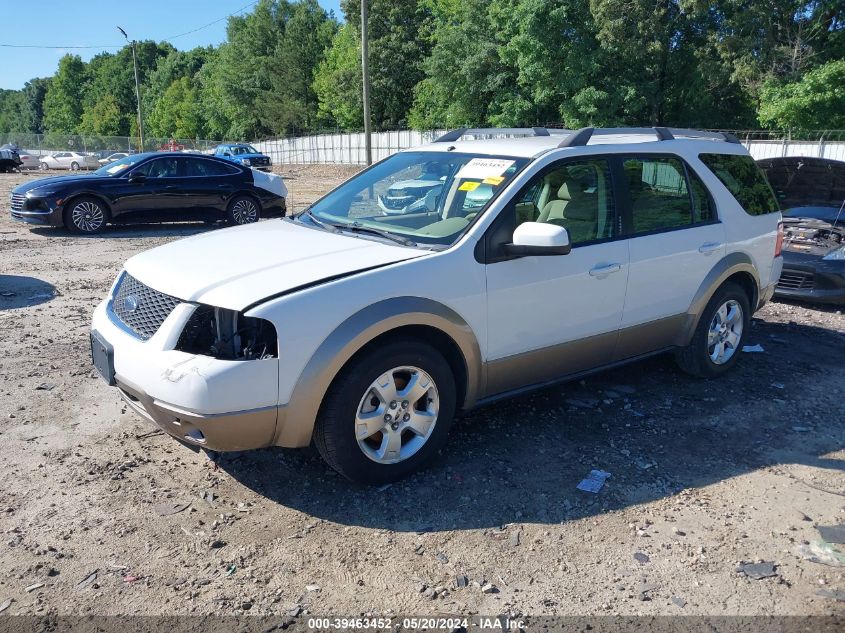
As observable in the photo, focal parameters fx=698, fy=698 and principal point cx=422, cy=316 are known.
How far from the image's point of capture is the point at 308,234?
4336mm

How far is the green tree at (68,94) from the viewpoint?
406 ft

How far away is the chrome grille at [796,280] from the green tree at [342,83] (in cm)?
5347

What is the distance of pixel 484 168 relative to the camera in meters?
4.41

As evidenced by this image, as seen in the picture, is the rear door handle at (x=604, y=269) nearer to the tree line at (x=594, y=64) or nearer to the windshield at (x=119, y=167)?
the windshield at (x=119, y=167)

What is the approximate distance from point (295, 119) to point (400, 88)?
65.8 feet

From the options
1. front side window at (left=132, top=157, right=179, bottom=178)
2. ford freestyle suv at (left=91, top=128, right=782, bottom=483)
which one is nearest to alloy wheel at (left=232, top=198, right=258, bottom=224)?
front side window at (left=132, top=157, right=179, bottom=178)

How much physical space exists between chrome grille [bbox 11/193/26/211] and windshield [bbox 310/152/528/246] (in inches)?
388

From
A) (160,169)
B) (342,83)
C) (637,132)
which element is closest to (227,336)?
(637,132)

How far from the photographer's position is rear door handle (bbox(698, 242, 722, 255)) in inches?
202

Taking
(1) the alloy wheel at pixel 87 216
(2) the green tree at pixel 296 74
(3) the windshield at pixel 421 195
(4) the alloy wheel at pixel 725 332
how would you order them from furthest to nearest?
1. (2) the green tree at pixel 296 74
2. (1) the alloy wheel at pixel 87 216
3. (4) the alloy wheel at pixel 725 332
4. (3) the windshield at pixel 421 195

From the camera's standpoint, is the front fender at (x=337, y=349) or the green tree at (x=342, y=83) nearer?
the front fender at (x=337, y=349)

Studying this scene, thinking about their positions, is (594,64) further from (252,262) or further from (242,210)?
(252,262)

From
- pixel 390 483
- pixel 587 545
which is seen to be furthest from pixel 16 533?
pixel 587 545

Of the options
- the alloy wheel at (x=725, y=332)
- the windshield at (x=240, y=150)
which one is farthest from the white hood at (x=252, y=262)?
the windshield at (x=240, y=150)
